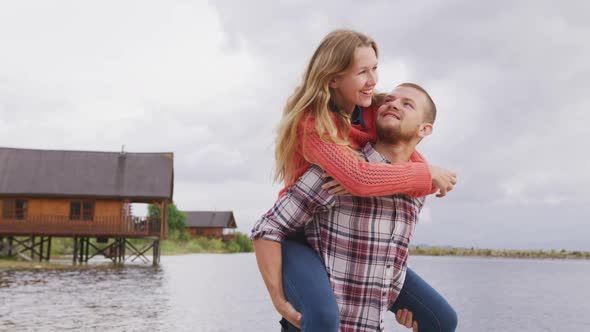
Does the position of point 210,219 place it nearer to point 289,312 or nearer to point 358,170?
point 289,312

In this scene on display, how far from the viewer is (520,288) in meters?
25.1

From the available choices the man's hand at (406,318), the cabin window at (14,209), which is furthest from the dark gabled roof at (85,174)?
the man's hand at (406,318)

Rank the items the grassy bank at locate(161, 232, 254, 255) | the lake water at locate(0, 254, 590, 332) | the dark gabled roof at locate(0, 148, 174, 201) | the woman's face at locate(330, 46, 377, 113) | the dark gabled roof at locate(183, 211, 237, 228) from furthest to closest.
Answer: the dark gabled roof at locate(183, 211, 237, 228), the grassy bank at locate(161, 232, 254, 255), the dark gabled roof at locate(0, 148, 174, 201), the lake water at locate(0, 254, 590, 332), the woman's face at locate(330, 46, 377, 113)

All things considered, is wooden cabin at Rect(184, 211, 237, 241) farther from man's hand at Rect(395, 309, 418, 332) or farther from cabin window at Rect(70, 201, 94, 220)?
man's hand at Rect(395, 309, 418, 332)

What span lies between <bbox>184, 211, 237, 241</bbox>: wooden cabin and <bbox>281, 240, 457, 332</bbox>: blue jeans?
7705cm

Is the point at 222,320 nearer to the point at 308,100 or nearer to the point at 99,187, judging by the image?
the point at 308,100

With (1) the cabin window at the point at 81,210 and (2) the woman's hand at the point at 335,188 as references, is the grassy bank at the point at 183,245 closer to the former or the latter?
(1) the cabin window at the point at 81,210

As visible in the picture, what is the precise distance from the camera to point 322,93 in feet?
9.16

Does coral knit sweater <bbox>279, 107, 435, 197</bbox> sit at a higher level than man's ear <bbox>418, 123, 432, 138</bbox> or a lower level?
lower

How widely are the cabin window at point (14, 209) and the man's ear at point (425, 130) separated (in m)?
31.4

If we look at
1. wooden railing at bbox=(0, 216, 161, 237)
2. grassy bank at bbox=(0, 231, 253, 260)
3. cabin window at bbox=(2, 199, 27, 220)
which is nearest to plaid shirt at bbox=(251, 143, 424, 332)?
wooden railing at bbox=(0, 216, 161, 237)

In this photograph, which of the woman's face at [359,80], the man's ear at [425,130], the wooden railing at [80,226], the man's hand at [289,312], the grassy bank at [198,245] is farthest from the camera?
the grassy bank at [198,245]

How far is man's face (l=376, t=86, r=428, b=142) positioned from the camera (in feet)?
9.45

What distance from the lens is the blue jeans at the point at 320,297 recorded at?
101 inches
